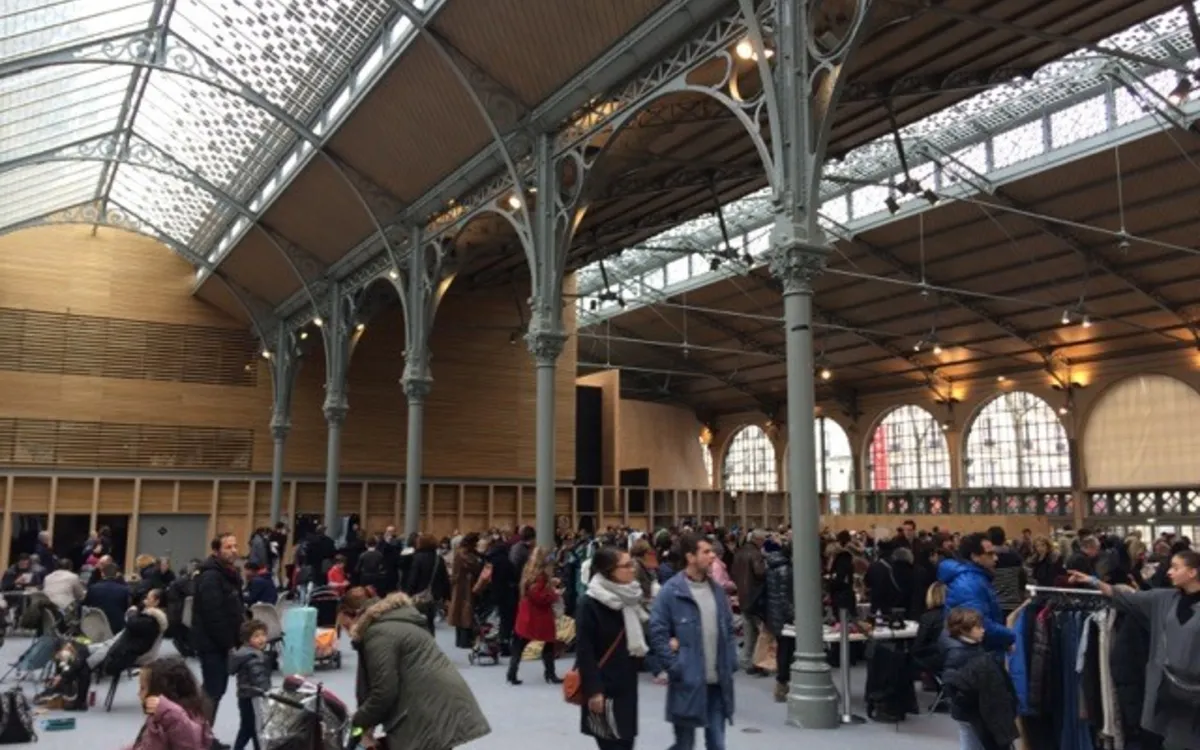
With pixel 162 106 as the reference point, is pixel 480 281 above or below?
below

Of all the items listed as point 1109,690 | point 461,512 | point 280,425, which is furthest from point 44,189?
point 1109,690

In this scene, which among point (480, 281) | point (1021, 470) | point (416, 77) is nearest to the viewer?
point (416, 77)

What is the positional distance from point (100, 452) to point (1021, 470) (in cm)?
2906

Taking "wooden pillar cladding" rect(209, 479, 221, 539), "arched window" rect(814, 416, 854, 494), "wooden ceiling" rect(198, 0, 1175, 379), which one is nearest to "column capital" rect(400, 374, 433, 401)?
"wooden ceiling" rect(198, 0, 1175, 379)

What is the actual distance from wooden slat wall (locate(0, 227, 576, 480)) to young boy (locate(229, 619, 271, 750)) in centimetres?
1898

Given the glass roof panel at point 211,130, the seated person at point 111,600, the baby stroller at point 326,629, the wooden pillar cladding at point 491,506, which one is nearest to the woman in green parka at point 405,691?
the baby stroller at point 326,629

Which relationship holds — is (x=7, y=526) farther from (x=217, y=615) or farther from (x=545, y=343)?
(x=217, y=615)

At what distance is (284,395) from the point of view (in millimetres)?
25109

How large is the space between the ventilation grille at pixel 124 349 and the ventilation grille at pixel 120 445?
4.68 ft

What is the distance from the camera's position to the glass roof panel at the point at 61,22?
1462 centimetres

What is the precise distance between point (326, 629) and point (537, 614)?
9.80ft

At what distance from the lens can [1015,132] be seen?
21.7 metres

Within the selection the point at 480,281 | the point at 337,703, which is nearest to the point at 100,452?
the point at 480,281

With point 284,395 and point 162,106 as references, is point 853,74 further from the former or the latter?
point 284,395
